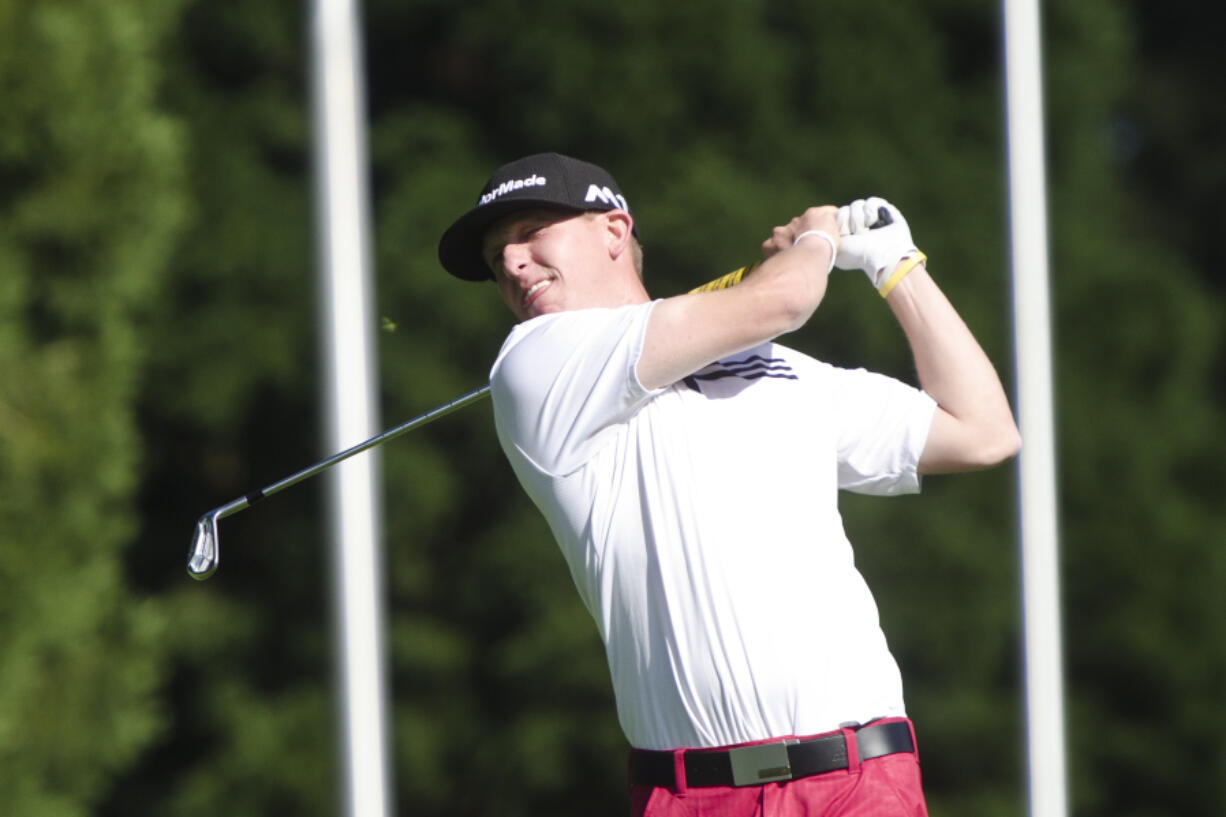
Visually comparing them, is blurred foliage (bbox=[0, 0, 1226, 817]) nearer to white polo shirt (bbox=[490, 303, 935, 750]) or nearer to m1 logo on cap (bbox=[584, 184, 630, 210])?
m1 logo on cap (bbox=[584, 184, 630, 210])

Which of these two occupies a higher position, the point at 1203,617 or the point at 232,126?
the point at 232,126

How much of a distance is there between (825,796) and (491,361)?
3.82 m

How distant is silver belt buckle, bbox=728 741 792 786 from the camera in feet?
6.70

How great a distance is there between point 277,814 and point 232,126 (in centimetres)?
260

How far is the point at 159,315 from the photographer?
6.21m

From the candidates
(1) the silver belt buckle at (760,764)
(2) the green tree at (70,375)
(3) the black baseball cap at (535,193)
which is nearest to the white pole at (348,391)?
(2) the green tree at (70,375)

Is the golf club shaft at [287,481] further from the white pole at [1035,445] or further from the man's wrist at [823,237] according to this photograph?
the white pole at [1035,445]

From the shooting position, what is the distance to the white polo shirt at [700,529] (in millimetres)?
2084

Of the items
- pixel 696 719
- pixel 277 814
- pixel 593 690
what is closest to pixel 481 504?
pixel 593 690

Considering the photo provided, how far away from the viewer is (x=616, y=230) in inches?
97.1

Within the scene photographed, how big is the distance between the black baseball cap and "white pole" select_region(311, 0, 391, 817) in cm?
227

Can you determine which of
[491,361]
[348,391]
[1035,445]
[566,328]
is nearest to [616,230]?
[566,328]

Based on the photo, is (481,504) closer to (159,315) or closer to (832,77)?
(159,315)

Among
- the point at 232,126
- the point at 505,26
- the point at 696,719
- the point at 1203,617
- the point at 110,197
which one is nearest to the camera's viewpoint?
the point at 696,719
